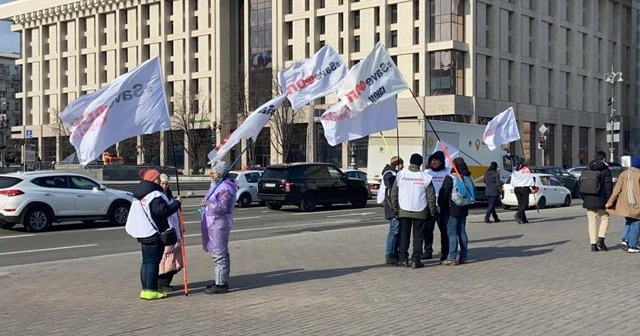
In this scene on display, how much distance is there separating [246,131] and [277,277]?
7.05 feet

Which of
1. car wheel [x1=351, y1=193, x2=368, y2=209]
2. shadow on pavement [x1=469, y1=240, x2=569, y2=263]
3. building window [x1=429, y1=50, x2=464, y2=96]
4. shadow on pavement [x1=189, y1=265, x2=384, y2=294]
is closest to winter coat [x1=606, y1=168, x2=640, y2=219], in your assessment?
shadow on pavement [x1=469, y1=240, x2=569, y2=263]

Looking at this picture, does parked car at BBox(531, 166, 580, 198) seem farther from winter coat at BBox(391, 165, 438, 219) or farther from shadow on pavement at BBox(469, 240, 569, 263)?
winter coat at BBox(391, 165, 438, 219)

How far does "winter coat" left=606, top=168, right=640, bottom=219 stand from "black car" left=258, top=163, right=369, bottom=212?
1467 cm

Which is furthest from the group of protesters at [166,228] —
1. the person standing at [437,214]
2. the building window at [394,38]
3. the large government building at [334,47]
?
the building window at [394,38]

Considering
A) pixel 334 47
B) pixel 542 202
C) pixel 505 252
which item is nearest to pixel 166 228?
pixel 505 252

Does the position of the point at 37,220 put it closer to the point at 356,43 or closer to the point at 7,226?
the point at 7,226

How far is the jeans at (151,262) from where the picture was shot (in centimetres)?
903

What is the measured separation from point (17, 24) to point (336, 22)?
167 ft

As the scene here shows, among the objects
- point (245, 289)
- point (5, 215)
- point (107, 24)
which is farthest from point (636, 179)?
point (107, 24)

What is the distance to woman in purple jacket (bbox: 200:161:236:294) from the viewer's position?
930 cm

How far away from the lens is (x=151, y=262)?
358 inches

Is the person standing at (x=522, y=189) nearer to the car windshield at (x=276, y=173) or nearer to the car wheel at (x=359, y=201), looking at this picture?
the car wheel at (x=359, y=201)

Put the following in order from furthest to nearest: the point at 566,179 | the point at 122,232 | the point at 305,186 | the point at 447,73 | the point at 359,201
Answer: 1. the point at 447,73
2. the point at 566,179
3. the point at 359,201
4. the point at 305,186
5. the point at 122,232

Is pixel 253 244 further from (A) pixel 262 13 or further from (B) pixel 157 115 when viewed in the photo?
(A) pixel 262 13
